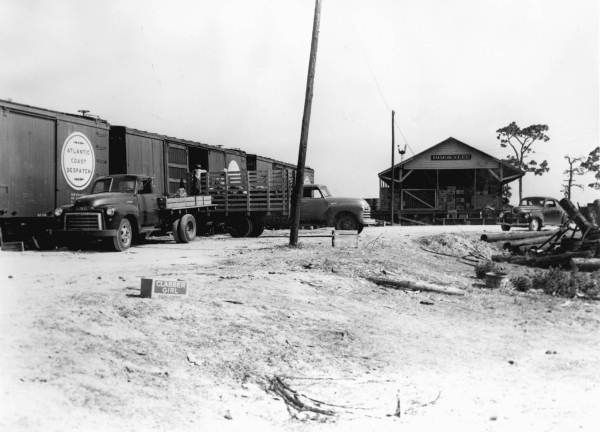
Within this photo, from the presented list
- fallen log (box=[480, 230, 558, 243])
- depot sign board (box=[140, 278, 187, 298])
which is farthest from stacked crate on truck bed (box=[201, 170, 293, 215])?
depot sign board (box=[140, 278, 187, 298])

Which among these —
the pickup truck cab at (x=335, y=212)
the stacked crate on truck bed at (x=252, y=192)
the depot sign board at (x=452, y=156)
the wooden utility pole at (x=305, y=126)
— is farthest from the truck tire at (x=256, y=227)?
the depot sign board at (x=452, y=156)

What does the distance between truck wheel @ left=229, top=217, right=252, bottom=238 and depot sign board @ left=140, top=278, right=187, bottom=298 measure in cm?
1135

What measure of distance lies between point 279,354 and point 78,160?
1064cm

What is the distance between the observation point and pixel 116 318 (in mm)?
6027

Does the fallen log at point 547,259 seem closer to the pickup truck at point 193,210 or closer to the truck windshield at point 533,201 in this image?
the pickup truck at point 193,210

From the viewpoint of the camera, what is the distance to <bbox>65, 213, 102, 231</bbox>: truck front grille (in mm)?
12891

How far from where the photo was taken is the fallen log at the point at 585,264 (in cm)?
1327

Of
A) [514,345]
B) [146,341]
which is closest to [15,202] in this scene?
[146,341]

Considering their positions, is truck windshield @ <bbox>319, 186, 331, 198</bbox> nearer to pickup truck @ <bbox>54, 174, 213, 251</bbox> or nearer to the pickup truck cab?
the pickup truck cab

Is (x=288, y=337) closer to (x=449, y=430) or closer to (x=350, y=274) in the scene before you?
(x=449, y=430)

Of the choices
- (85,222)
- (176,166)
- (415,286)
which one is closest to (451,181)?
(176,166)

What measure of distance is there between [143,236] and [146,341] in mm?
9750

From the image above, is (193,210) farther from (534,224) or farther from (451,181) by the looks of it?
(451,181)

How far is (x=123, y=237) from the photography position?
44.4 ft
